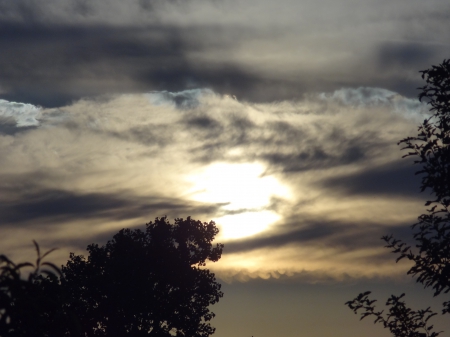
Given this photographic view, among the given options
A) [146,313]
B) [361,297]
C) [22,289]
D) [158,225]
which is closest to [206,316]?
[146,313]

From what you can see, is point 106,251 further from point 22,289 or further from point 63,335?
point 22,289

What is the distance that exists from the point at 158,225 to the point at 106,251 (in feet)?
23.3

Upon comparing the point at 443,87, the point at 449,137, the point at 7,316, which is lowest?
the point at 7,316

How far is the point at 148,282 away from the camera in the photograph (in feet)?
213

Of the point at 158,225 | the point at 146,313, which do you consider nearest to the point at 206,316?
the point at 146,313

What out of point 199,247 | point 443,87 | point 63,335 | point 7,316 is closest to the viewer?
point 7,316

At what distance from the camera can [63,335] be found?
55.8 m

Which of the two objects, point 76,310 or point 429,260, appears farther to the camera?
point 76,310

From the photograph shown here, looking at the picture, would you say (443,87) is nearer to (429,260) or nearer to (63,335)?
(429,260)

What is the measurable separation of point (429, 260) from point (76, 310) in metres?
54.6

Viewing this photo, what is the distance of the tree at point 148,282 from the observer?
6284 cm

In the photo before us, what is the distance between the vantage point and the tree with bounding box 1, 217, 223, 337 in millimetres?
62844

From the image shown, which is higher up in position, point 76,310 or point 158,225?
point 158,225

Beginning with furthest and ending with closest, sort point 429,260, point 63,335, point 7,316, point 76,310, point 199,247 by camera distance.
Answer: point 199,247, point 76,310, point 63,335, point 429,260, point 7,316
